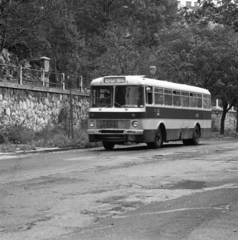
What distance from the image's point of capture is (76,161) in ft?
53.0

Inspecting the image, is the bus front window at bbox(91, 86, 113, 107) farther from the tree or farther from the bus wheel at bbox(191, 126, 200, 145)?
the tree

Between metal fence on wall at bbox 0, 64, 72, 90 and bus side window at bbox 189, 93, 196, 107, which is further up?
metal fence on wall at bbox 0, 64, 72, 90

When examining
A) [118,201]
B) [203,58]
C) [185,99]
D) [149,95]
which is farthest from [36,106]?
[118,201]

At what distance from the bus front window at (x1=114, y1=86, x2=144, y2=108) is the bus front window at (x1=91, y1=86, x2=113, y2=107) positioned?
297 millimetres

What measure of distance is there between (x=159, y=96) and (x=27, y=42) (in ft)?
35.1

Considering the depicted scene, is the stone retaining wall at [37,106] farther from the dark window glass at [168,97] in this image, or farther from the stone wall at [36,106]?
the dark window glass at [168,97]

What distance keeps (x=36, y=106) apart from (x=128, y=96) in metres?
7.75

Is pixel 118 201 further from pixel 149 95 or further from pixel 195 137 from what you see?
pixel 195 137

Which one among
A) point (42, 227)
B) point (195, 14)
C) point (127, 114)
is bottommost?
point (42, 227)

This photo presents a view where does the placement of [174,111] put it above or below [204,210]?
above


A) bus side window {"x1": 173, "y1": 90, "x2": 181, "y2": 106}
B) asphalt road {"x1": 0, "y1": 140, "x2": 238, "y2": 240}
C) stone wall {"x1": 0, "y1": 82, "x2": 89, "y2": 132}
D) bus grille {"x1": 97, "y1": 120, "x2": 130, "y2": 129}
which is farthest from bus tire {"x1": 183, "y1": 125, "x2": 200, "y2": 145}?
asphalt road {"x1": 0, "y1": 140, "x2": 238, "y2": 240}

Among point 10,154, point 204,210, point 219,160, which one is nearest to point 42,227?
point 204,210

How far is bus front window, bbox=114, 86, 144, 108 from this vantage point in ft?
71.7

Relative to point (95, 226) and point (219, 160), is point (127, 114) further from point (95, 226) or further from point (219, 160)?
point (95, 226)
